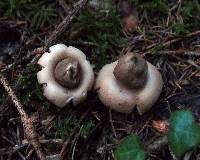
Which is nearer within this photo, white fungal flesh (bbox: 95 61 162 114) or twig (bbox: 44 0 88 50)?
white fungal flesh (bbox: 95 61 162 114)

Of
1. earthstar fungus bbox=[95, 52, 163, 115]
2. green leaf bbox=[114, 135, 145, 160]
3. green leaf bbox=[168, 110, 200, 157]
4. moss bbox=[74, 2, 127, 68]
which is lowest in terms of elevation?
green leaf bbox=[168, 110, 200, 157]

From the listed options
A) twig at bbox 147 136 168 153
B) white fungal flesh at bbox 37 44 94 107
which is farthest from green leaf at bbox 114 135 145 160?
white fungal flesh at bbox 37 44 94 107

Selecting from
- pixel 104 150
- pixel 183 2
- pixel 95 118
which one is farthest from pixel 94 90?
pixel 183 2

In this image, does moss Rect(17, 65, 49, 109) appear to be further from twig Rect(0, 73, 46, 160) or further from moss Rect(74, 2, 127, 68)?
moss Rect(74, 2, 127, 68)

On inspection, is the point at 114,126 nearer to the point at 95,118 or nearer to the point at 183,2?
the point at 95,118

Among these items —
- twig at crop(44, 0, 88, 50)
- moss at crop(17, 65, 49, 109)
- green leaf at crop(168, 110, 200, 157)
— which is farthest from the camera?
twig at crop(44, 0, 88, 50)

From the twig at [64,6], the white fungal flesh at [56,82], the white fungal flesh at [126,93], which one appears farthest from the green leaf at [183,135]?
the twig at [64,6]

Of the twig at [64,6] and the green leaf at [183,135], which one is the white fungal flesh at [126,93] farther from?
the twig at [64,6]
